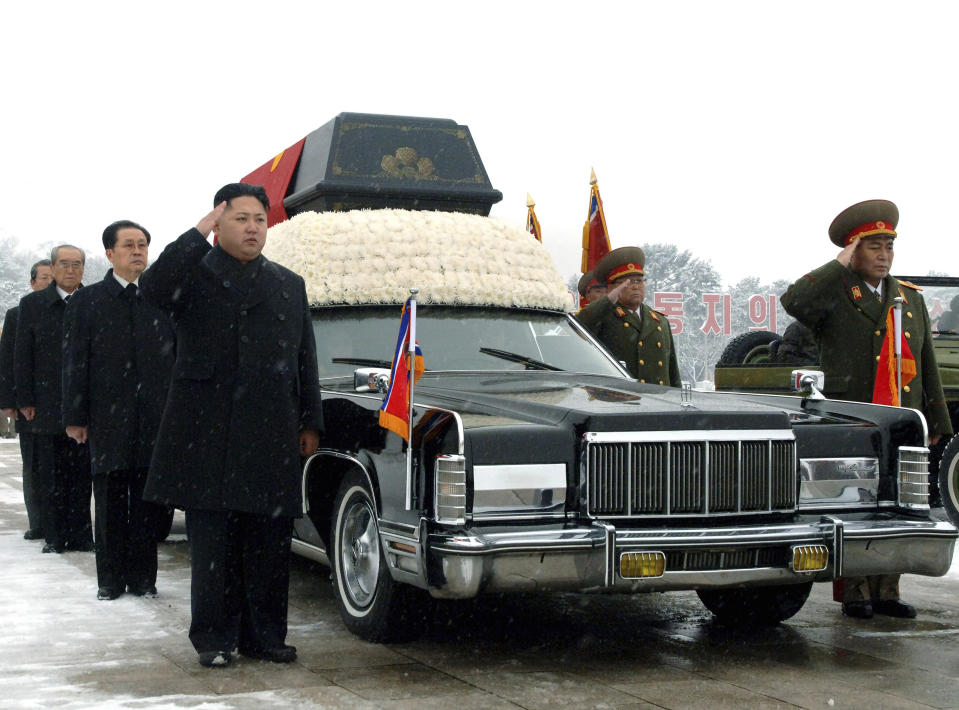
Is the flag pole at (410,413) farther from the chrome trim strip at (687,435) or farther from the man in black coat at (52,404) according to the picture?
the man in black coat at (52,404)

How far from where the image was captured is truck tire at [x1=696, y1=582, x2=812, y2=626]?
6395 millimetres

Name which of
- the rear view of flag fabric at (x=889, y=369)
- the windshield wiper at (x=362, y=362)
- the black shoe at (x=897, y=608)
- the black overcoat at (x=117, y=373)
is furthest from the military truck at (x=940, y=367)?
the black overcoat at (x=117, y=373)

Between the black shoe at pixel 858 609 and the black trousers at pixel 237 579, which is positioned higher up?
the black trousers at pixel 237 579

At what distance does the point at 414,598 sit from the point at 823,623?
2218 millimetres

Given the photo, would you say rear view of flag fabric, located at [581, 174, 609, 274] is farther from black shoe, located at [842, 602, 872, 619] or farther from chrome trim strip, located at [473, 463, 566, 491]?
chrome trim strip, located at [473, 463, 566, 491]

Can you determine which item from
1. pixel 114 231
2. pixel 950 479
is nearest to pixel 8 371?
pixel 114 231

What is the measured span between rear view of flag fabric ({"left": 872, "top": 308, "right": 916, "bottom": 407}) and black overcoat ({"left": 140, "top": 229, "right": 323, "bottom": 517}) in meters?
3.24

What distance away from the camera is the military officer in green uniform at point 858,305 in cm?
712

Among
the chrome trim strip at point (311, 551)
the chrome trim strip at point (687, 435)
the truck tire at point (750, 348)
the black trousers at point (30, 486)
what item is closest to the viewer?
the chrome trim strip at point (687, 435)

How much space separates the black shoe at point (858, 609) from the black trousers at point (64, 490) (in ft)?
16.4

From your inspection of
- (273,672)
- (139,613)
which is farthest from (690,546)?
(139,613)

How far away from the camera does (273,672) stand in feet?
17.3

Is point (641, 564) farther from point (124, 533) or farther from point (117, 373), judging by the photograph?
point (117, 373)

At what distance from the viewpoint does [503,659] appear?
557 cm
